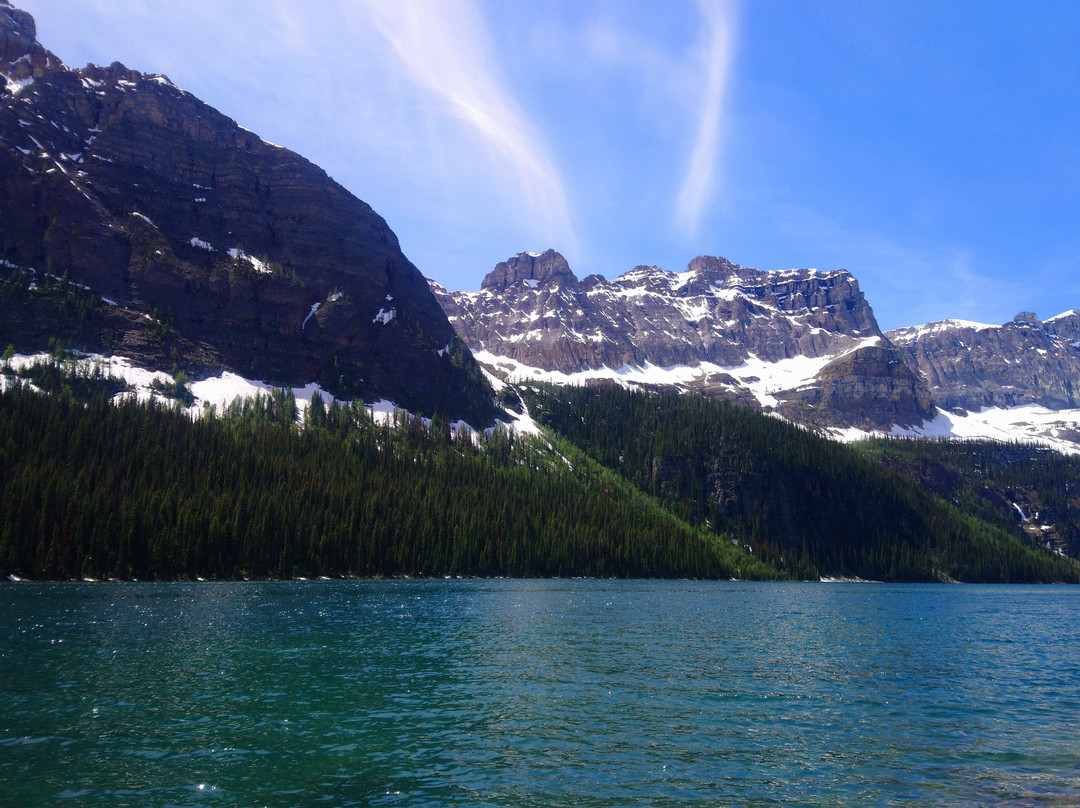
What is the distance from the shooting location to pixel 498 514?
150 metres

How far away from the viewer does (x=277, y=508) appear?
116000 millimetres

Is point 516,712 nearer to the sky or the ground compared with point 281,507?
nearer to the ground

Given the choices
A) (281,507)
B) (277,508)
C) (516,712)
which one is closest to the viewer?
(516,712)

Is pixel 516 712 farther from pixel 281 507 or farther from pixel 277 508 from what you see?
pixel 281 507

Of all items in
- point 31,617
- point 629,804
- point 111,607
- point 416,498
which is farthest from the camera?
point 416,498

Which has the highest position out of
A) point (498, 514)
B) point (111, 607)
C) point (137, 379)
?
point (137, 379)

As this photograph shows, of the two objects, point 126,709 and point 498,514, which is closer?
point 126,709

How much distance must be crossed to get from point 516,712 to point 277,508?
94.2m

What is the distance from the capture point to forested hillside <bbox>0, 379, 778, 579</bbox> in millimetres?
97438

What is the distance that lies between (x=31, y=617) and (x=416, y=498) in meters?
88.4

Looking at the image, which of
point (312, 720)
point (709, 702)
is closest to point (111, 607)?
point (312, 720)

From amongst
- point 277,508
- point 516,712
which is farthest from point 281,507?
point 516,712

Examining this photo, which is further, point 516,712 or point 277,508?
point 277,508

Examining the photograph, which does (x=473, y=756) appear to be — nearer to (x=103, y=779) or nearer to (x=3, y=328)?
(x=103, y=779)
